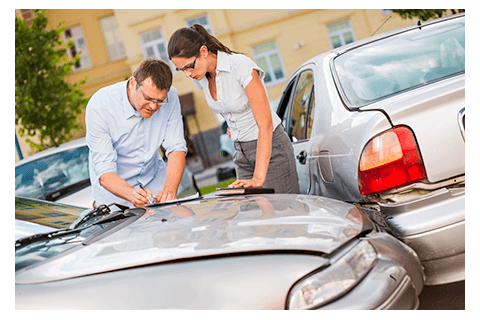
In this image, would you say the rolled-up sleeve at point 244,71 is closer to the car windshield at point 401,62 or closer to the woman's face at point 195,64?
the woman's face at point 195,64

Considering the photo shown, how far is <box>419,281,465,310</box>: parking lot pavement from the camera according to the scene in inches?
91.3

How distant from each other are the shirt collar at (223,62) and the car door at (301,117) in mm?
655

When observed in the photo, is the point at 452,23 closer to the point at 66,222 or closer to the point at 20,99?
the point at 66,222

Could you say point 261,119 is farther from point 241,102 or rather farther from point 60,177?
point 60,177

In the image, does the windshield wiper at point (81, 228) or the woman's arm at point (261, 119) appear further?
the woman's arm at point (261, 119)

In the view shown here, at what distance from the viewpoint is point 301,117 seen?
3.58m

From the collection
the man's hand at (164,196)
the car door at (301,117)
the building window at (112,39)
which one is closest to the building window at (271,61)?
the building window at (112,39)

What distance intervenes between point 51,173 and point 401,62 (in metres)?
4.17

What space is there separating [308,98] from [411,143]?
1315 millimetres

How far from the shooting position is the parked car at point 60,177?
197 inches

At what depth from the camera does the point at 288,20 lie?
66.4ft

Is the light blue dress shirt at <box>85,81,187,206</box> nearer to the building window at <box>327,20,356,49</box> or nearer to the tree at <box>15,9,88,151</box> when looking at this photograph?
the tree at <box>15,9,88,151</box>

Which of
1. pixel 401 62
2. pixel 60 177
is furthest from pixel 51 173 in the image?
pixel 401 62
